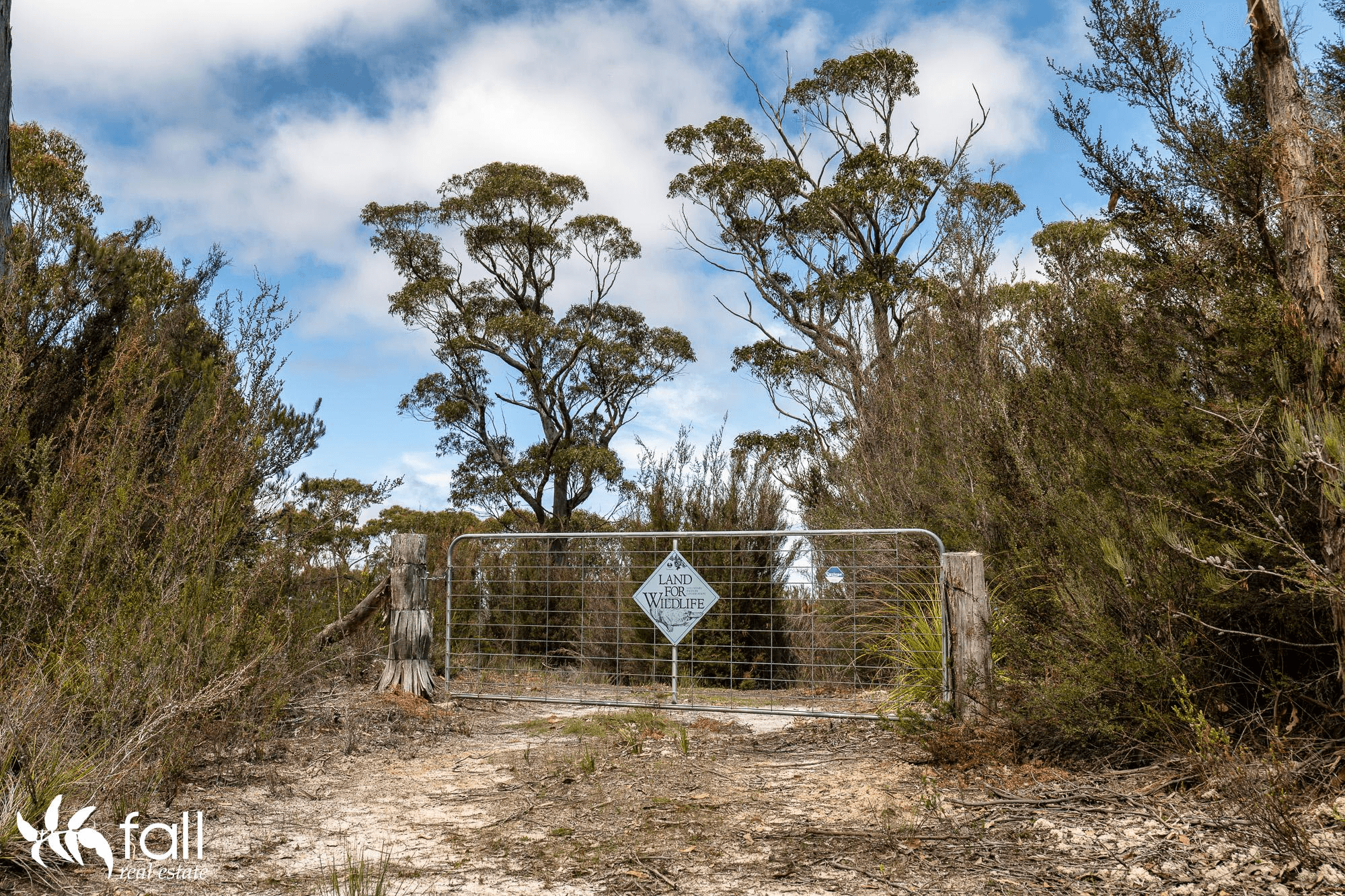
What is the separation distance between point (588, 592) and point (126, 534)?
207 inches

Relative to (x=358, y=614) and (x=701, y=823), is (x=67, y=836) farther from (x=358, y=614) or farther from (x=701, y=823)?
(x=358, y=614)

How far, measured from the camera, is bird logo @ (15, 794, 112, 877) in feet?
11.7

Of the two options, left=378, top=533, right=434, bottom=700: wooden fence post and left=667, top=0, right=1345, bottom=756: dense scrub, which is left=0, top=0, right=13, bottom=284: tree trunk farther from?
left=667, top=0, right=1345, bottom=756: dense scrub

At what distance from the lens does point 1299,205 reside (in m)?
4.21

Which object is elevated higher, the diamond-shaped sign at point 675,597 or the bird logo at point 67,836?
the diamond-shaped sign at point 675,597

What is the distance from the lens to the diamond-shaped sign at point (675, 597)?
7.74 m

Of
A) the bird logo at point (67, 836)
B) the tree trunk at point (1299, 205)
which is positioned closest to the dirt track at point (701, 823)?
the bird logo at point (67, 836)

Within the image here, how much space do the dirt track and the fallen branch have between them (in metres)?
1.76

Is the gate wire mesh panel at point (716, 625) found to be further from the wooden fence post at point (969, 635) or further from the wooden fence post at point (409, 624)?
the wooden fence post at point (969, 635)

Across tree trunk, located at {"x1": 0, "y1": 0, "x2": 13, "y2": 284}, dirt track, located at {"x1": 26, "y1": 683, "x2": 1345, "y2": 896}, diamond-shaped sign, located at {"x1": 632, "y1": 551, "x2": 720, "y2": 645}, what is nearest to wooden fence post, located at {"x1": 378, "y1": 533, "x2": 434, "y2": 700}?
dirt track, located at {"x1": 26, "y1": 683, "x2": 1345, "y2": 896}

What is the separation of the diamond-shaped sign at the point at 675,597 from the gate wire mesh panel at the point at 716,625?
0.25 meters

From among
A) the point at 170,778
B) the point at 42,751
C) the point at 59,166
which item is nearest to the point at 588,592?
the point at 170,778

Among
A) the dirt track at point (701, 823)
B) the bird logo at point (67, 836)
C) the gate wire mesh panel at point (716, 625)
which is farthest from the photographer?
the gate wire mesh panel at point (716, 625)

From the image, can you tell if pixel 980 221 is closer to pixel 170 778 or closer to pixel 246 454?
pixel 246 454
